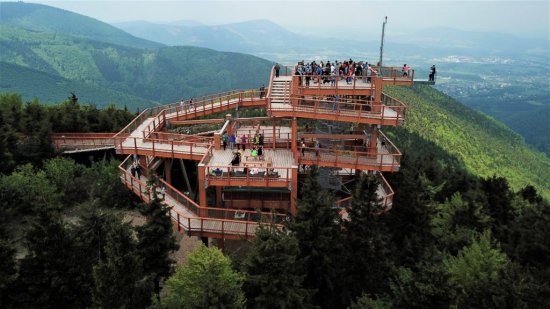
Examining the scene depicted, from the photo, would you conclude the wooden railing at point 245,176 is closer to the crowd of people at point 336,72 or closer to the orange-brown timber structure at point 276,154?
the orange-brown timber structure at point 276,154

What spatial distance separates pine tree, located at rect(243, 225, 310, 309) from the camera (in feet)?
56.1

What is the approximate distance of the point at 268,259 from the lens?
17.1 m

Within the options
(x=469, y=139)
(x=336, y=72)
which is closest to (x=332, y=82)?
(x=336, y=72)

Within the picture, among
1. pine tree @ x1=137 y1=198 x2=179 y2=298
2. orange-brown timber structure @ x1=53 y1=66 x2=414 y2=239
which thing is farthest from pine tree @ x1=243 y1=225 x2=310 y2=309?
pine tree @ x1=137 y1=198 x2=179 y2=298

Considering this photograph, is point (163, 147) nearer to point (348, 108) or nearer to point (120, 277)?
point (348, 108)

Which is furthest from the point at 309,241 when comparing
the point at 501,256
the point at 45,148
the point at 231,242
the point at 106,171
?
the point at 45,148

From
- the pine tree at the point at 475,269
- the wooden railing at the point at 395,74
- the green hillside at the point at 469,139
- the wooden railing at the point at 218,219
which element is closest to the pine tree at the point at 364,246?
the pine tree at the point at 475,269

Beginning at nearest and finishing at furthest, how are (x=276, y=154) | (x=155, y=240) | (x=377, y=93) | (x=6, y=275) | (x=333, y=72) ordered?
(x=6, y=275) < (x=155, y=240) < (x=377, y=93) < (x=276, y=154) < (x=333, y=72)

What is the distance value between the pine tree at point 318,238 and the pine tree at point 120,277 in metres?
7.48

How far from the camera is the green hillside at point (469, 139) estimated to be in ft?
429

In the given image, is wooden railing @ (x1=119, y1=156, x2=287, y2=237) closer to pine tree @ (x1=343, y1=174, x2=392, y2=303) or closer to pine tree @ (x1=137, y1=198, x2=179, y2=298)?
pine tree @ (x1=137, y1=198, x2=179, y2=298)

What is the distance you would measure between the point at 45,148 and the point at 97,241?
1803 centimetres

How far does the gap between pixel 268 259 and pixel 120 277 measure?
613 cm

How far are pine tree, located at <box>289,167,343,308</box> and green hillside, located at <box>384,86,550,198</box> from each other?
93.0 m
